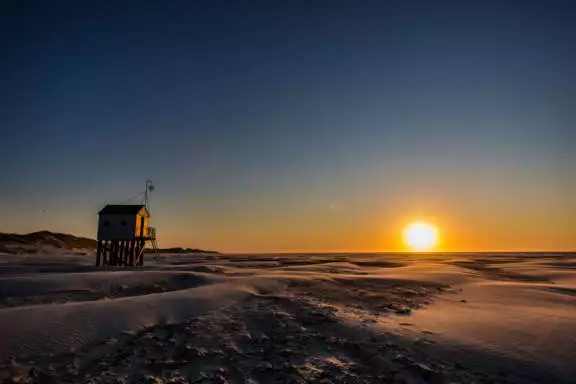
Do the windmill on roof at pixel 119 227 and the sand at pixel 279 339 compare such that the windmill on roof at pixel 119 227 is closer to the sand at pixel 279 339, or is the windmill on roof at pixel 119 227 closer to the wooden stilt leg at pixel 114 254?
the wooden stilt leg at pixel 114 254

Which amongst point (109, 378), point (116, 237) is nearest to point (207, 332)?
point (109, 378)

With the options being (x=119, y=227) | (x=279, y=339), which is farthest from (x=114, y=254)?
(x=279, y=339)

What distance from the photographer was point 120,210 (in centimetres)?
3038

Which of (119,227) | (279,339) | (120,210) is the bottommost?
(279,339)

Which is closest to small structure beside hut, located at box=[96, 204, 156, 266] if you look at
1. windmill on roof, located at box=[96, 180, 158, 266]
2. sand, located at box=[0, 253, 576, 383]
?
windmill on roof, located at box=[96, 180, 158, 266]

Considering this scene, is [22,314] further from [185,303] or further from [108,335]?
[185,303]

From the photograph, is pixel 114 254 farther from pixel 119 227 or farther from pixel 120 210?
pixel 120 210

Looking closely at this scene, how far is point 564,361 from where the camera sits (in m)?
5.00

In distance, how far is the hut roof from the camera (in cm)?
3019

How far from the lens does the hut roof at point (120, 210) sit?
3019 centimetres

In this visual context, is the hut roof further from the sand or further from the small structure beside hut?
the sand

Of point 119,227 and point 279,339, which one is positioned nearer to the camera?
point 279,339

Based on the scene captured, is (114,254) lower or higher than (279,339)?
higher

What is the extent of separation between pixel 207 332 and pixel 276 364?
1.88m
